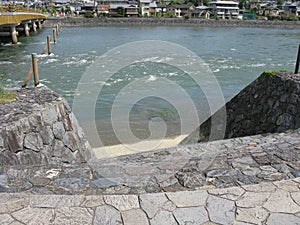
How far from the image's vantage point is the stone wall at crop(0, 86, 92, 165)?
170 inches

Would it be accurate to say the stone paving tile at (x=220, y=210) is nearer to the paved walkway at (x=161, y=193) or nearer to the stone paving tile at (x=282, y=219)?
the paved walkway at (x=161, y=193)

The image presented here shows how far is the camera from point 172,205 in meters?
2.76

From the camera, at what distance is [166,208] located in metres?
2.72

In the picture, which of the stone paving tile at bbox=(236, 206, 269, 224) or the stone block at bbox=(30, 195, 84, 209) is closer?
the stone paving tile at bbox=(236, 206, 269, 224)

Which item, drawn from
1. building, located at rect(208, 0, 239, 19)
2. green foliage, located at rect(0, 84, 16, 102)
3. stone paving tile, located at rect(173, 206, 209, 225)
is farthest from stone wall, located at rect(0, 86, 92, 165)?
building, located at rect(208, 0, 239, 19)

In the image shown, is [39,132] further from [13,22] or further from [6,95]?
[13,22]

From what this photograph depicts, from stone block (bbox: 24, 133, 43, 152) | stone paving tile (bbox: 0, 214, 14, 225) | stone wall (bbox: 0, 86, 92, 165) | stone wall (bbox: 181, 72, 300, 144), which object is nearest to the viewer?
stone paving tile (bbox: 0, 214, 14, 225)

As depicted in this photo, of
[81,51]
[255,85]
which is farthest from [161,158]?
[81,51]

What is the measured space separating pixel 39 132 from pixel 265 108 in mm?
4817

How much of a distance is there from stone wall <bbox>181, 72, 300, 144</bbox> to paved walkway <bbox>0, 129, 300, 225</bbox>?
7.91 ft

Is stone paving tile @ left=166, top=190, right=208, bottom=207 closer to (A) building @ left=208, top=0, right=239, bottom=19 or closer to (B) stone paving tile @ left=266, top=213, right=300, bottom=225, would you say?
(B) stone paving tile @ left=266, top=213, right=300, bottom=225

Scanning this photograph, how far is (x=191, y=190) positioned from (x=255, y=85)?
5128 millimetres

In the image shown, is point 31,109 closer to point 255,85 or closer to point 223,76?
point 255,85

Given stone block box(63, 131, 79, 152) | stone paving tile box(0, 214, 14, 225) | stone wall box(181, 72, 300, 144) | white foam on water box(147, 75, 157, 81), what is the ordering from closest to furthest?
stone paving tile box(0, 214, 14, 225), stone block box(63, 131, 79, 152), stone wall box(181, 72, 300, 144), white foam on water box(147, 75, 157, 81)
